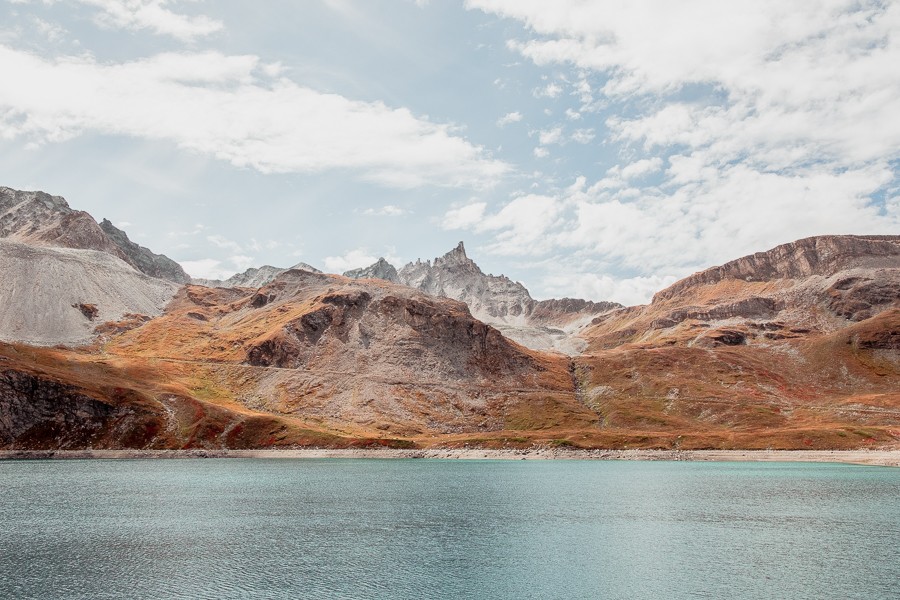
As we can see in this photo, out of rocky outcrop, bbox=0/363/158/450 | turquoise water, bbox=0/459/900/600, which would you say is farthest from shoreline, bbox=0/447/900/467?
turquoise water, bbox=0/459/900/600

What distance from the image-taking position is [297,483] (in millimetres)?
117000

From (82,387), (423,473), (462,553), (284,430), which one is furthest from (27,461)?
(462,553)

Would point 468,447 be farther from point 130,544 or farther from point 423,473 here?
point 130,544

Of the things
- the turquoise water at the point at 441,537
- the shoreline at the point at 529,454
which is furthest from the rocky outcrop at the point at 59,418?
the turquoise water at the point at 441,537

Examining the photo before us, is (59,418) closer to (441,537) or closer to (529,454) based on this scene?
(529,454)

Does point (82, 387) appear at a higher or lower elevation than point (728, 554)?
higher

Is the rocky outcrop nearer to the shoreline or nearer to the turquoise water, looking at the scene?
the shoreline

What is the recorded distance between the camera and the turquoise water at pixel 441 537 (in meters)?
50.6

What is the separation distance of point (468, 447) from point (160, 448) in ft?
286

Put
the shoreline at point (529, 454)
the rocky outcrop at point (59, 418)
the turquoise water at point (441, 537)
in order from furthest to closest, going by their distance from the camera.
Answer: the shoreline at point (529, 454)
the rocky outcrop at point (59, 418)
the turquoise water at point (441, 537)

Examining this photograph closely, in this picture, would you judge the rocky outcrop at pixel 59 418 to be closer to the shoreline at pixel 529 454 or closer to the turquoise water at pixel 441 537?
the shoreline at pixel 529 454

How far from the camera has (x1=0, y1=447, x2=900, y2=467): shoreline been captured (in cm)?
16600

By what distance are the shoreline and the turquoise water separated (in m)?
40.4

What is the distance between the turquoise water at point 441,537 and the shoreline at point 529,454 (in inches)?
1589
